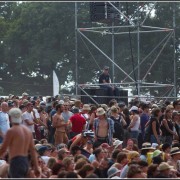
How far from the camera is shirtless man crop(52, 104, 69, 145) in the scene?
23781 mm

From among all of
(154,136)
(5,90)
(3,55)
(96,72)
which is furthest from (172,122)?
(3,55)

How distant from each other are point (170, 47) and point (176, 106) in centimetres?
3094

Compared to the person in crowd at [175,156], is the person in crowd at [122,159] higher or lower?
higher

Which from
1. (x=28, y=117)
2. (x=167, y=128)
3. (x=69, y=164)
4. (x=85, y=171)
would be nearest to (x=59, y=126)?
(x=28, y=117)

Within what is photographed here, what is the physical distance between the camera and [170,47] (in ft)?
188

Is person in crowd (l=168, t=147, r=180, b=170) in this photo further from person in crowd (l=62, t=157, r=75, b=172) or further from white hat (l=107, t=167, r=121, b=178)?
person in crowd (l=62, t=157, r=75, b=172)

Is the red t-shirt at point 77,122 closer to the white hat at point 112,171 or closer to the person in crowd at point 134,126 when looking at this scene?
the person in crowd at point 134,126

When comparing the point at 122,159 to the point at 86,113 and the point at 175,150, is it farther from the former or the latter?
the point at 86,113

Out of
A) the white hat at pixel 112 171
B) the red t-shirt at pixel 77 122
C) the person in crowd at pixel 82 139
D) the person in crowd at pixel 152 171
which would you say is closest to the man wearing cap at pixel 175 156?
the person in crowd at pixel 82 139

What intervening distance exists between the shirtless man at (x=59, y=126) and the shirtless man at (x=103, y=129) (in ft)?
3.67

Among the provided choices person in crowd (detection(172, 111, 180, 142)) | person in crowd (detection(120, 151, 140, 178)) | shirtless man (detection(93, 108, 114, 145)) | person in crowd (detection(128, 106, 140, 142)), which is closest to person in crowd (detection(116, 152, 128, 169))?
person in crowd (detection(120, 151, 140, 178))

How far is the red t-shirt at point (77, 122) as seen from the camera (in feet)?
80.2

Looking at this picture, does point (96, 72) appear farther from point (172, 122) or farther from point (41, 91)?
point (172, 122)

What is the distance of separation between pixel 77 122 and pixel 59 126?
825 millimetres
